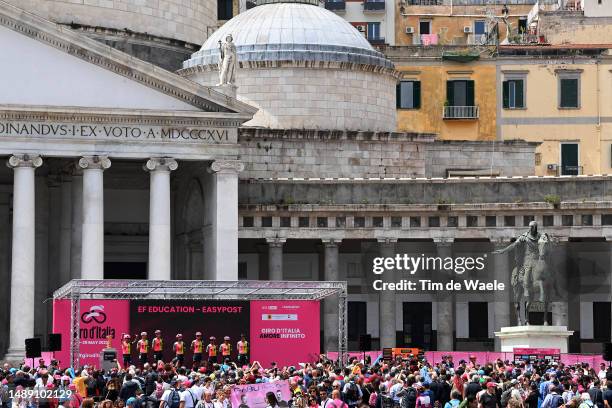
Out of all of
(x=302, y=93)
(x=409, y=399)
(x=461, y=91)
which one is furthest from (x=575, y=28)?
(x=409, y=399)

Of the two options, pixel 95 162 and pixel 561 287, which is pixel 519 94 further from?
pixel 95 162

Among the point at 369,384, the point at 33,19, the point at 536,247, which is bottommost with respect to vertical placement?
the point at 369,384

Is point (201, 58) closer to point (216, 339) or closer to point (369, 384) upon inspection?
point (216, 339)

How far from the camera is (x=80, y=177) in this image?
261 feet

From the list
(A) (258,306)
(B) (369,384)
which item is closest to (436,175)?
(A) (258,306)

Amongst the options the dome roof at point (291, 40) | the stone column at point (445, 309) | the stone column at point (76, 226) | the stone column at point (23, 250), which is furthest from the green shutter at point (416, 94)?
the stone column at point (23, 250)

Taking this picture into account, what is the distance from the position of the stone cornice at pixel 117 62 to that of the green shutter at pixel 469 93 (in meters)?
25.4

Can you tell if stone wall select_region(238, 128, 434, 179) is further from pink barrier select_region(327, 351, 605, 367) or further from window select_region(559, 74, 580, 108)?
window select_region(559, 74, 580, 108)

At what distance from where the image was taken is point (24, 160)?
250ft

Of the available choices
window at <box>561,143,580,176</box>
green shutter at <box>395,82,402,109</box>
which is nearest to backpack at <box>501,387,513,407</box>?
window at <box>561,143,580,176</box>

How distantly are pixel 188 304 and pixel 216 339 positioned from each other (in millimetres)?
1646

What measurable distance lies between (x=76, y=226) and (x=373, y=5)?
44700 mm

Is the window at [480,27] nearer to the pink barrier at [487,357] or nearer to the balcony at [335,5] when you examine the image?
the balcony at [335,5]

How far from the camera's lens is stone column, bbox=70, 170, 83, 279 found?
79.2m
